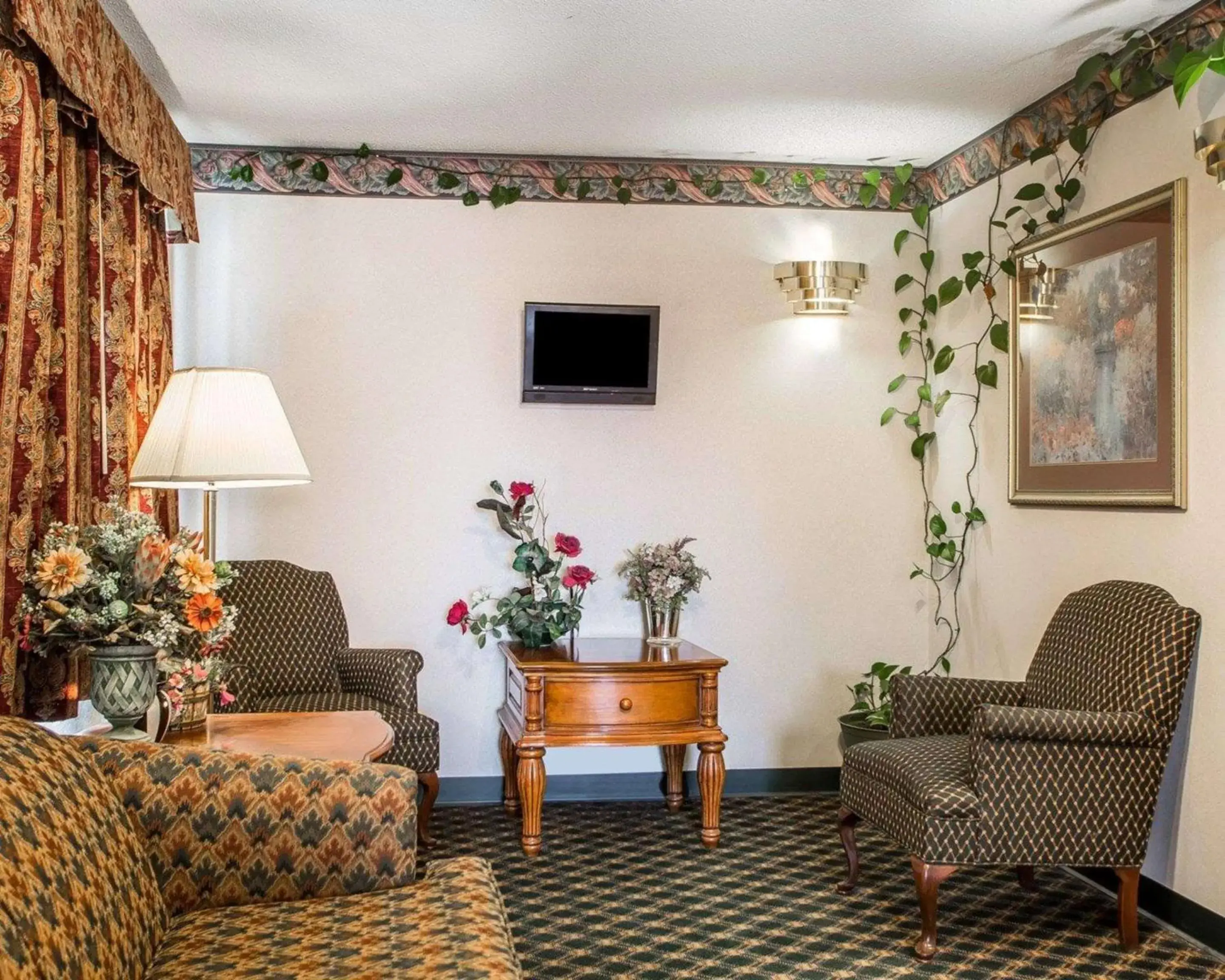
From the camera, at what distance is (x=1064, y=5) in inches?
141

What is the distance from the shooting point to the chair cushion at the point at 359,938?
198 centimetres

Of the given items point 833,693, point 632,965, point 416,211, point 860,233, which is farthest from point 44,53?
point 833,693

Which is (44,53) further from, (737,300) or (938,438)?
(938,438)

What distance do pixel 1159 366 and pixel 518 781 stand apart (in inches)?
103

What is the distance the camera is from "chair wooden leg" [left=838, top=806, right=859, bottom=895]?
3955 millimetres

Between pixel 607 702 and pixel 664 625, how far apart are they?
53 cm

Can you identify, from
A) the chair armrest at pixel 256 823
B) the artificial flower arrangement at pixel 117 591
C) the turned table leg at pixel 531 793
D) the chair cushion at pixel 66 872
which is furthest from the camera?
the turned table leg at pixel 531 793

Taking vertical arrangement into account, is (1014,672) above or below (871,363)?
below

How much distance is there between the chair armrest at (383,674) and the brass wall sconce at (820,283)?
218cm

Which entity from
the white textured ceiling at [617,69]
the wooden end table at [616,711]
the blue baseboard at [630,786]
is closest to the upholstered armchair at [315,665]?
the wooden end table at [616,711]

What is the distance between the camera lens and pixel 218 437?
292cm

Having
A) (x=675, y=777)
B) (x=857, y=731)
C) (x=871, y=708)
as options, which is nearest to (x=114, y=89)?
(x=675, y=777)

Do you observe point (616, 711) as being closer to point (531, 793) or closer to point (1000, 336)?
point (531, 793)

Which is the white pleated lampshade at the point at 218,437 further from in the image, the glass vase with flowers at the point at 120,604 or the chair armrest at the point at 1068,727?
the chair armrest at the point at 1068,727
